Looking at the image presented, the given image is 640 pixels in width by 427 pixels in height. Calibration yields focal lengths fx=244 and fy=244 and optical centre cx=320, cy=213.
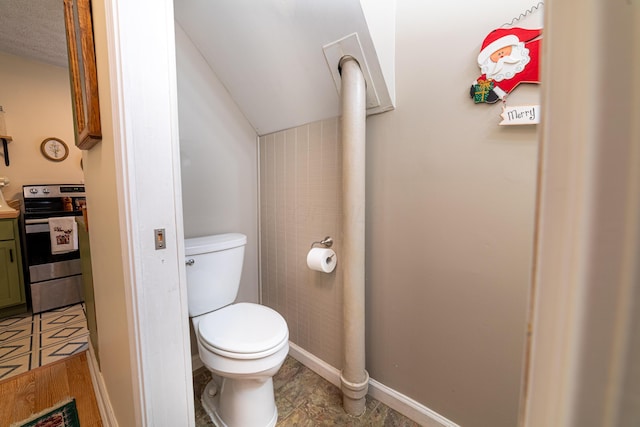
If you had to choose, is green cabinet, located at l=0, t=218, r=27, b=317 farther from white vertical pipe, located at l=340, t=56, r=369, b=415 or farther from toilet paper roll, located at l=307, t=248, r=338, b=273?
white vertical pipe, located at l=340, t=56, r=369, b=415

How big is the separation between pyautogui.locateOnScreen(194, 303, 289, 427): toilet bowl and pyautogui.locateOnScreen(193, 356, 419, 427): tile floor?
0.23 feet

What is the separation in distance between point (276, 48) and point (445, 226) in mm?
1106

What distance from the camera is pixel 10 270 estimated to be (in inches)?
75.5

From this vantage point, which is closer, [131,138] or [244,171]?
[131,138]

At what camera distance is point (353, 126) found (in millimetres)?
1025

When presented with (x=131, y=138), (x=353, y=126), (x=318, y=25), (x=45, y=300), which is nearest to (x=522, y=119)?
(x=353, y=126)

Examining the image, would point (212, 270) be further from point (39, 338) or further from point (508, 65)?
point (39, 338)

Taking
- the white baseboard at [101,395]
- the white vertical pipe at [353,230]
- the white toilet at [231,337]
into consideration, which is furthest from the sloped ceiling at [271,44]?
the white baseboard at [101,395]

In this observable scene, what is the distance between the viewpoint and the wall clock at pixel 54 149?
2.23 meters

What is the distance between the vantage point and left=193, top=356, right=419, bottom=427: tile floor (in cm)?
111

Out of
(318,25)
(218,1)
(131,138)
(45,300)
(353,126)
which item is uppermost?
(218,1)

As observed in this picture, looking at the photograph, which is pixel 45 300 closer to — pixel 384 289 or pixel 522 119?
pixel 384 289

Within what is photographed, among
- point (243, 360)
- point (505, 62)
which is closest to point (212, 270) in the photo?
point (243, 360)

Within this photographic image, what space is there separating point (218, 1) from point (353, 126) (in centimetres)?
88
